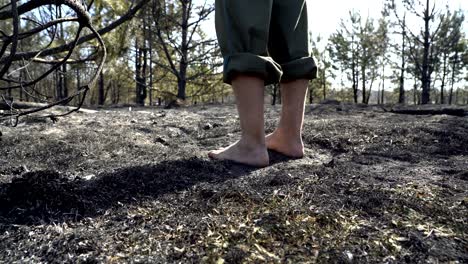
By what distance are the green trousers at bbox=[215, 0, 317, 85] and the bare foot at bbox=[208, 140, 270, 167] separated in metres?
0.24

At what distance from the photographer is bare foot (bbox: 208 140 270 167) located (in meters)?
1.25

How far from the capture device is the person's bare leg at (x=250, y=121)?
123 cm

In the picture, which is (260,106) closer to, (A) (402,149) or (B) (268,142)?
(B) (268,142)

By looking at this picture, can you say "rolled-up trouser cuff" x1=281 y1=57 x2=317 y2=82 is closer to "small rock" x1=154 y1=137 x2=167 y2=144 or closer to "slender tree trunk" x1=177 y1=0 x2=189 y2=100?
"small rock" x1=154 y1=137 x2=167 y2=144

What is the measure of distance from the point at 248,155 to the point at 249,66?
0.31m

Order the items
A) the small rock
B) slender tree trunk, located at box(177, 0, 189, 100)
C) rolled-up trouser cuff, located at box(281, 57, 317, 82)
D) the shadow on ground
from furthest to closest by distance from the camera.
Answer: slender tree trunk, located at box(177, 0, 189, 100) < the small rock < rolled-up trouser cuff, located at box(281, 57, 317, 82) < the shadow on ground

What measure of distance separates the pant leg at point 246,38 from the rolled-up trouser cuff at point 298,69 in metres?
0.11

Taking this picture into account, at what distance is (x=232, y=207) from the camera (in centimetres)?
85

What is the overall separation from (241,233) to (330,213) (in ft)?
0.71

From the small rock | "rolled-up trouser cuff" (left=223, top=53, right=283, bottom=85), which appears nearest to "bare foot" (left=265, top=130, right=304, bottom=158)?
"rolled-up trouser cuff" (left=223, top=53, right=283, bottom=85)

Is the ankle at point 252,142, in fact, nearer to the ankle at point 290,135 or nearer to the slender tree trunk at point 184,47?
the ankle at point 290,135

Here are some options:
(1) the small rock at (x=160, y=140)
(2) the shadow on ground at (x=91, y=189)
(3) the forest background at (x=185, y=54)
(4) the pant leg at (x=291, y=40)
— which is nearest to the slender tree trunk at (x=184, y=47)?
(3) the forest background at (x=185, y=54)

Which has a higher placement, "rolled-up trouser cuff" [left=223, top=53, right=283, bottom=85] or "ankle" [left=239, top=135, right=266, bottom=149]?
"rolled-up trouser cuff" [left=223, top=53, right=283, bottom=85]

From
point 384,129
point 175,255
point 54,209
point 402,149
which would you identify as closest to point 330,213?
point 175,255
